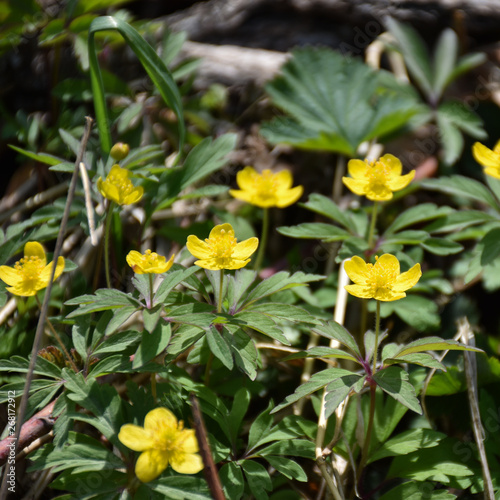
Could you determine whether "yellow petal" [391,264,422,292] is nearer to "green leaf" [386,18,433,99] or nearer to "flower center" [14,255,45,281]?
"flower center" [14,255,45,281]

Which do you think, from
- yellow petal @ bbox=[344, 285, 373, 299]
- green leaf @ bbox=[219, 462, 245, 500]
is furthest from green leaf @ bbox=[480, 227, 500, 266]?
green leaf @ bbox=[219, 462, 245, 500]

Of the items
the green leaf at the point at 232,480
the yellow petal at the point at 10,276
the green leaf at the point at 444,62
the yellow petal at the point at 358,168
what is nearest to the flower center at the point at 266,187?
the yellow petal at the point at 358,168

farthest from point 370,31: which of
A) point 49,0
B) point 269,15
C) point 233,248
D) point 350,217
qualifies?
point 233,248

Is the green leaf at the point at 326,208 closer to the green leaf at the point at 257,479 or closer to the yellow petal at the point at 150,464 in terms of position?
the green leaf at the point at 257,479

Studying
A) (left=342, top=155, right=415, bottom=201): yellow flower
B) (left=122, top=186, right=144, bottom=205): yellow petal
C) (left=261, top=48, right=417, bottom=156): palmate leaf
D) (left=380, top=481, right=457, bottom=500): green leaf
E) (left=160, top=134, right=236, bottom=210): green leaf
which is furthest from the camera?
(left=261, top=48, right=417, bottom=156): palmate leaf

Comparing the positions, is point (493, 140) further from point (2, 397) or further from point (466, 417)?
point (2, 397)

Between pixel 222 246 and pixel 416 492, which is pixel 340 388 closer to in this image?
pixel 416 492

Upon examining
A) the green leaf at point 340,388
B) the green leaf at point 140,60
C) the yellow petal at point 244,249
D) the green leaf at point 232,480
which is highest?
the green leaf at point 140,60
